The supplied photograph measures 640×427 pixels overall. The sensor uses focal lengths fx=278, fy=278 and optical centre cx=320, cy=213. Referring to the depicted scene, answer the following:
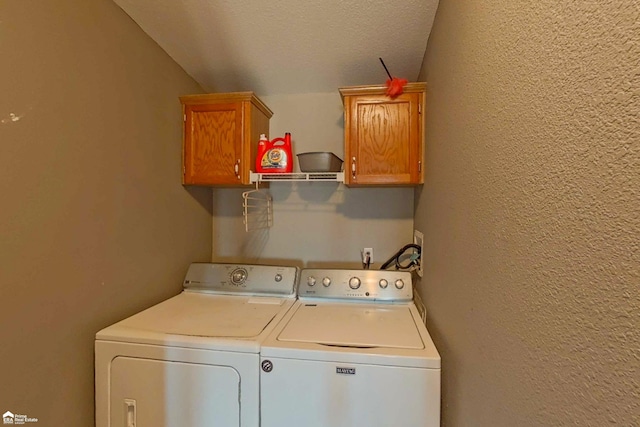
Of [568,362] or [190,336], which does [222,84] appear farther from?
[568,362]

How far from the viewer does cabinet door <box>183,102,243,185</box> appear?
1758mm

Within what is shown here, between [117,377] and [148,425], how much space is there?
8.9 inches

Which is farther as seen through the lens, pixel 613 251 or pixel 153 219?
pixel 153 219

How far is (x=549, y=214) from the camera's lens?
457mm

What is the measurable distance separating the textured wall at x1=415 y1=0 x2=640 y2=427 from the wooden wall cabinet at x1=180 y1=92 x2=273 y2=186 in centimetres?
126

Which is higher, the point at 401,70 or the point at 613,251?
the point at 401,70

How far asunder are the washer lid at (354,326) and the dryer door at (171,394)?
28 centimetres

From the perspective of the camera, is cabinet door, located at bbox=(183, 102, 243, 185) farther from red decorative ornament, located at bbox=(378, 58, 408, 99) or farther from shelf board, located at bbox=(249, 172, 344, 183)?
red decorative ornament, located at bbox=(378, 58, 408, 99)

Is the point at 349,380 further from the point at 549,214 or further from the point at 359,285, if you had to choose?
the point at 549,214

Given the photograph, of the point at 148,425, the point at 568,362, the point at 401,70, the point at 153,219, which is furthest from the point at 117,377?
the point at 401,70

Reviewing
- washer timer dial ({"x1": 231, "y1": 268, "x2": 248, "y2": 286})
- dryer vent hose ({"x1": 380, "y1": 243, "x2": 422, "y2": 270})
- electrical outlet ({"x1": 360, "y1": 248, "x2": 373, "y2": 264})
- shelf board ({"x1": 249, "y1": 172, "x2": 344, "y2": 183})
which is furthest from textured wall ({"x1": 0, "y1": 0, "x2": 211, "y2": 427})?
dryer vent hose ({"x1": 380, "y1": 243, "x2": 422, "y2": 270})

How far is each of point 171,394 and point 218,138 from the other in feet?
4.53

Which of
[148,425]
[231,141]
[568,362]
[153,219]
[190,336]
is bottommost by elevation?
[148,425]

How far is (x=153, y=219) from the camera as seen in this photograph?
5.15ft
